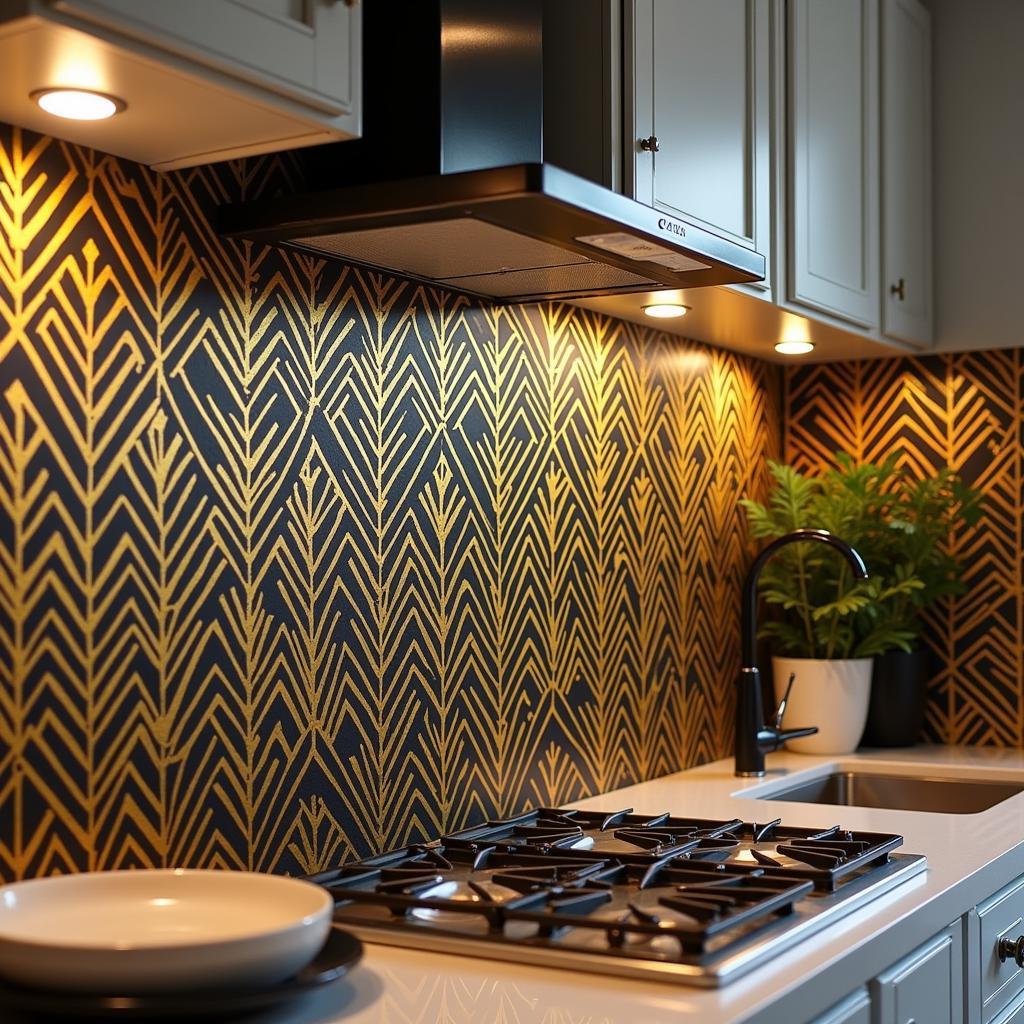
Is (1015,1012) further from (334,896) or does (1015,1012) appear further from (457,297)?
(457,297)

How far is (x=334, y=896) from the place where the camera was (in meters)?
1.65

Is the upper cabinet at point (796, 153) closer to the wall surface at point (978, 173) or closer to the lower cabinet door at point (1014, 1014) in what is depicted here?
the wall surface at point (978, 173)

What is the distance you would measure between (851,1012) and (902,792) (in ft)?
4.35

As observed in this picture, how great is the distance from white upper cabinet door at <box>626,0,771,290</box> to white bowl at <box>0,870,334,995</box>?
3.45 ft

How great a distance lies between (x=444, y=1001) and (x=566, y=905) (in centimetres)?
28

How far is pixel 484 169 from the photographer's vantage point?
60.8 inches

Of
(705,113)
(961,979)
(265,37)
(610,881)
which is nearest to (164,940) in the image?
(610,881)

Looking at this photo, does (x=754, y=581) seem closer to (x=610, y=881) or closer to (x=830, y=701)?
(x=830, y=701)

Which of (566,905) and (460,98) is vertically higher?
(460,98)

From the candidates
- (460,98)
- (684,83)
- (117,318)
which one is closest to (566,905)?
(117,318)

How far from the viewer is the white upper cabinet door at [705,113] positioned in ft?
6.40

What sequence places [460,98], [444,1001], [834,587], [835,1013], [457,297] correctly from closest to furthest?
[444,1001], [835,1013], [460,98], [457,297], [834,587]

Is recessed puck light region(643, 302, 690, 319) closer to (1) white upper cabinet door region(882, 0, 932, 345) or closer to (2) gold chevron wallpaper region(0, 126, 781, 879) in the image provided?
(2) gold chevron wallpaper region(0, 126, 781, 879)

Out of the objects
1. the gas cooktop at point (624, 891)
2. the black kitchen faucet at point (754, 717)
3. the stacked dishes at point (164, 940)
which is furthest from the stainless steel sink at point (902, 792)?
the stacked dishes at point (164, 940)
